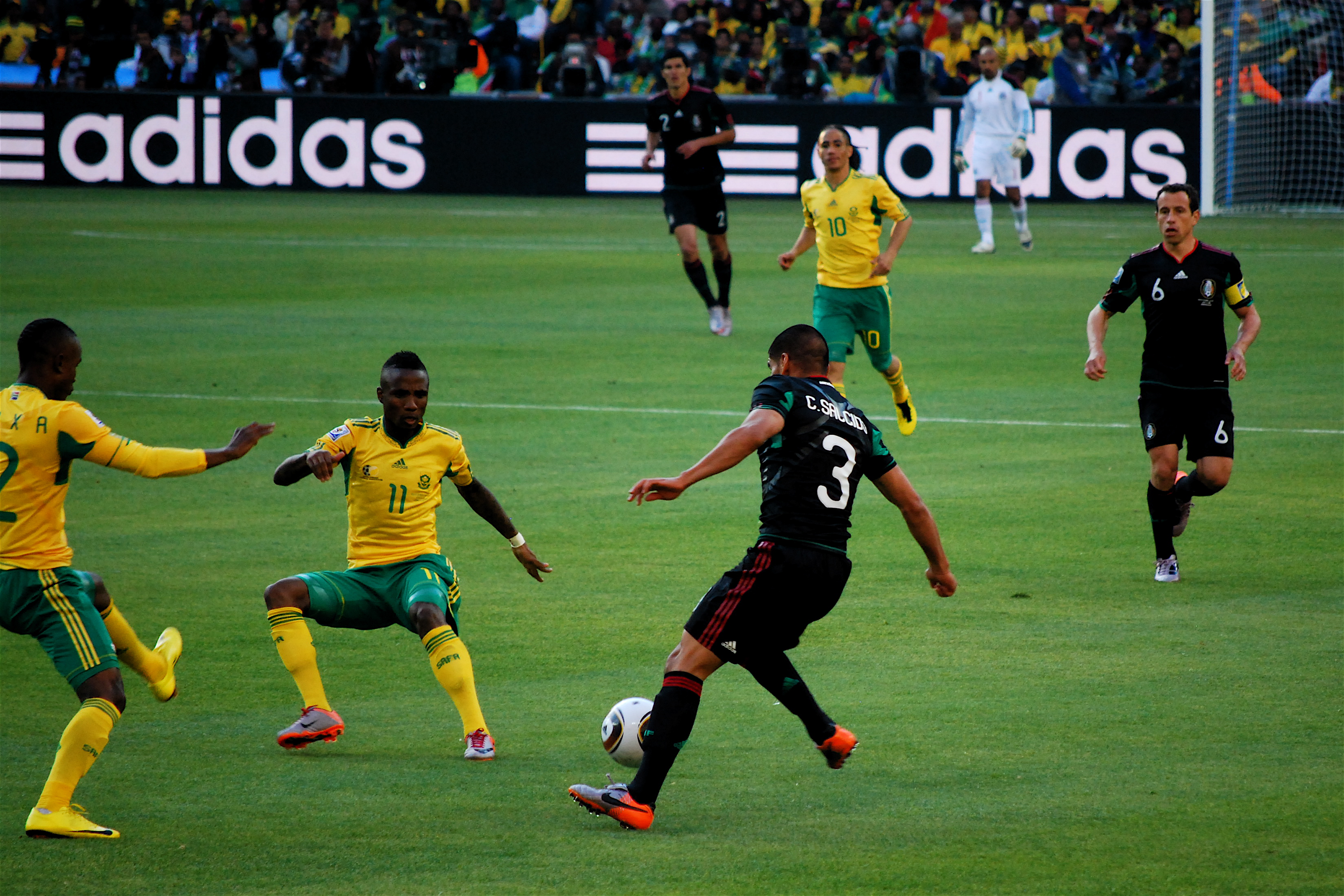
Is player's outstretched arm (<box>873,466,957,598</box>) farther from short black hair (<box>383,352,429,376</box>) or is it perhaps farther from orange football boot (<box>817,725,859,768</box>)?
short black hair (<box>383,352,429,376</box>)

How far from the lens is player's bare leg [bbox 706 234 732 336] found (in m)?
18.5

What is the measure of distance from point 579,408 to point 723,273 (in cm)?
465

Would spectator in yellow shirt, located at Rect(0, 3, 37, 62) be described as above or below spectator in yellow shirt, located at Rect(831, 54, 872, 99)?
above

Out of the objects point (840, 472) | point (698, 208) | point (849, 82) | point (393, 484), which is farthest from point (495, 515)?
point (849, 82)

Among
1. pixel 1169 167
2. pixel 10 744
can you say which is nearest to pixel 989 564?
pixel 10 744

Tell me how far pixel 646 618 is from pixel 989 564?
2197 mm

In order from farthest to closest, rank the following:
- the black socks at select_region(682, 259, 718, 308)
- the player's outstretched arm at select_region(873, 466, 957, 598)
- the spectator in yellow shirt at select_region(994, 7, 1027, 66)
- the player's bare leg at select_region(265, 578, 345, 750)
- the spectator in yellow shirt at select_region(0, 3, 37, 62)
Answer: the spectator in yellow shirt at select_region(0, 3, 37, 62) → the spectator in yellow shirt at select_region(994, 7, 1027, 66) → the black socks at select_region(682, 259, 718, 308) → the player's bare leg at select_region(265, 578, 345, 750) → the player's outstretched arm at select_region(873, 466, 957, 598)

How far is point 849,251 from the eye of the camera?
13688mm

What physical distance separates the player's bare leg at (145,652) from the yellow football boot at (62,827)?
76 cm

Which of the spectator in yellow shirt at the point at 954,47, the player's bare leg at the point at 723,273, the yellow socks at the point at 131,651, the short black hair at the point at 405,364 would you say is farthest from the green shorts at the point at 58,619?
the spectator in yellow shirt at the point at 954,47

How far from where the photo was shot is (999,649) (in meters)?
7.91

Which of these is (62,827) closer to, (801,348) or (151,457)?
(151,457)

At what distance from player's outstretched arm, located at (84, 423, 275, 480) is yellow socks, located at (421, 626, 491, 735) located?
1114mm

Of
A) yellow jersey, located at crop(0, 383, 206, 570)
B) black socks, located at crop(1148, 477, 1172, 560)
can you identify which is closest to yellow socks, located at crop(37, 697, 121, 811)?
yellow jersey, located at crop(0, 383, 206, 570)
